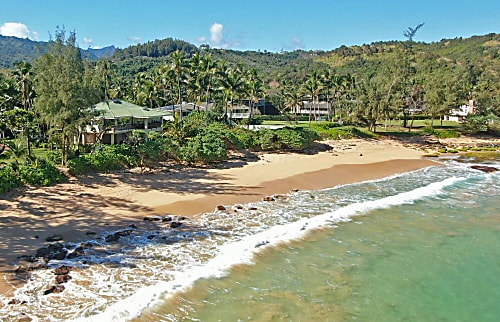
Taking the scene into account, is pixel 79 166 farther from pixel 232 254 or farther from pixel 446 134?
pixel 446 134

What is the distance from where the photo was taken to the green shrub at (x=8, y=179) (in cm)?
1878

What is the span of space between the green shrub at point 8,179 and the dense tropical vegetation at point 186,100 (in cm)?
5

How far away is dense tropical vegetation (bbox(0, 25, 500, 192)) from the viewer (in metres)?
22.2

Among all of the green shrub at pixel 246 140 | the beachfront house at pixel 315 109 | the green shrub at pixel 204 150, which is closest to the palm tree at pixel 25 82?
the green shrub at pixel 204 150

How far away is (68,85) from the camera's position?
22094 mm

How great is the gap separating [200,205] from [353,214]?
287 inches

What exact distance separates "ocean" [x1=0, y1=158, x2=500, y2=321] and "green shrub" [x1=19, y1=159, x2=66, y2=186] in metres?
7.44

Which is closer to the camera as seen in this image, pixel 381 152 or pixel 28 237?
pixel 28 237

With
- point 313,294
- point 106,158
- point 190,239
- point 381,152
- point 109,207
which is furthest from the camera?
point 381,152

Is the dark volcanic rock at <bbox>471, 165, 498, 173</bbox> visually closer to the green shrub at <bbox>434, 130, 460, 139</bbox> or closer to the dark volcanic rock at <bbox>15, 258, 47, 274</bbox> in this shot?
the green shrub at <bbox>434, 130, 460, 139</bbox>

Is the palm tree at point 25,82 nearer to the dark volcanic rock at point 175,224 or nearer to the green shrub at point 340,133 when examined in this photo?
the dark volcanic rock at point 175,224

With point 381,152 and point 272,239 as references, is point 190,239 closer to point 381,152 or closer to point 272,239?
point 272,239

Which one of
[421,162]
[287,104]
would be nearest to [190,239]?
[421,162]

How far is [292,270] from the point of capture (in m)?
13.3
